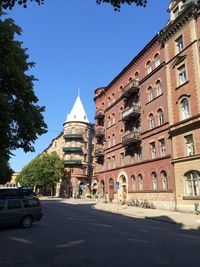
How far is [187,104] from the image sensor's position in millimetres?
25500

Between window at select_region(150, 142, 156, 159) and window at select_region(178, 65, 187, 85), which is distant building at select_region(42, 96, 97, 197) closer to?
window at select_region(150, 142, 156, 159)

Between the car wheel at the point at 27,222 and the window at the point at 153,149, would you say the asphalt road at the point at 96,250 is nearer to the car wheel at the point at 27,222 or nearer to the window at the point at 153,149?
the car wheel at the point at 27,222

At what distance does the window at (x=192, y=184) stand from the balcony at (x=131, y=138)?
9.21m

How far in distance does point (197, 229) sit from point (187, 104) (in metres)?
12.8

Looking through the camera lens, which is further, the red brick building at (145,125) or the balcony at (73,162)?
the balcony at (73,162)

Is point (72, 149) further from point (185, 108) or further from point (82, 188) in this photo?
point (185, 108)

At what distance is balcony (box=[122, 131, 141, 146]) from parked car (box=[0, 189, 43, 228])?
60.3 ft

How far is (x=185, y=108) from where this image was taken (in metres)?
25.8

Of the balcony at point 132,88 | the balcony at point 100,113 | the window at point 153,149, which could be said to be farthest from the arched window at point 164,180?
the balcony at point 100,113

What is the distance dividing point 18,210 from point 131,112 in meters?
21.2

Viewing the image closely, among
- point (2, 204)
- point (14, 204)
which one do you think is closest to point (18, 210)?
point (14, 204)

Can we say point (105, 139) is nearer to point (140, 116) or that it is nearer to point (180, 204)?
point (140, 116)

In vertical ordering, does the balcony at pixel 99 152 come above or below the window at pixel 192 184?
above

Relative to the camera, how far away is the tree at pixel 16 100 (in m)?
14.4
